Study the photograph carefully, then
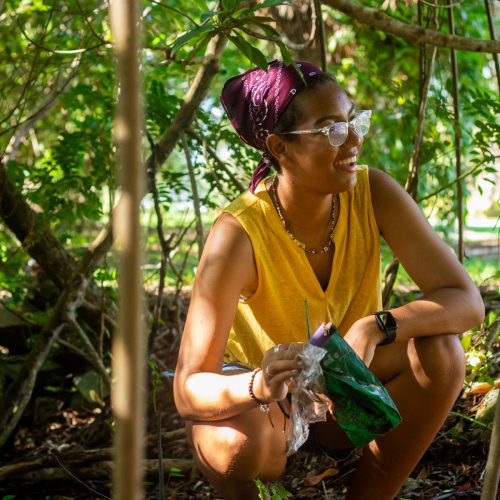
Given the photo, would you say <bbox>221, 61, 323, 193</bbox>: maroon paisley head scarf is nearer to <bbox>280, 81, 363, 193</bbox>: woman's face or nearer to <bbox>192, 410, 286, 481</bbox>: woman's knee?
<bbox>280, 81, 363, 193</bbox>: woman's face

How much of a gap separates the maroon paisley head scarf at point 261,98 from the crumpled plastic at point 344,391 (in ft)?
2.86

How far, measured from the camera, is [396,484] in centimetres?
247

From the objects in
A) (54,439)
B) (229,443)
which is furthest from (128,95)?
(54,439)

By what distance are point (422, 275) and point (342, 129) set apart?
51 centimetres

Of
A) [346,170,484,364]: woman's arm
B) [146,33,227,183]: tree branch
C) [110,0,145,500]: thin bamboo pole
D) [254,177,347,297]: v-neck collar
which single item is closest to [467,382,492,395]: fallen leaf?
[346,170,484,364]: woman's arm

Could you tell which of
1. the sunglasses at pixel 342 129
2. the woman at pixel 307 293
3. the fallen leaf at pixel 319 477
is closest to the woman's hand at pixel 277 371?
the woman at pixel 307 293

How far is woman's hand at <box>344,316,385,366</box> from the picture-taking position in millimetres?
2307

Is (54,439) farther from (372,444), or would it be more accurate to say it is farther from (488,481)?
(488,481)

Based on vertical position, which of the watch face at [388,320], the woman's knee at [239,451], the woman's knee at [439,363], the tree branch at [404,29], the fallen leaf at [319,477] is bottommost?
the fallen leaf at [319,477]

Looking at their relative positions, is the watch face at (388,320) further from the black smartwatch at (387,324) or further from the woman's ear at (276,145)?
the woman's ear at (276,145)

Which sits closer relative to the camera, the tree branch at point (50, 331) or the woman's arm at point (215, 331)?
the woman's arm at point (215, 331)

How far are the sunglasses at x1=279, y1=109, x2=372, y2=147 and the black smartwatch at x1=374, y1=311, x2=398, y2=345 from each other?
52cm

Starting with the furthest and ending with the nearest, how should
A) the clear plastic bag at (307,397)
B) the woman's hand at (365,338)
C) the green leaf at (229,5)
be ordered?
the woman's hand at (365,338)
the green leaf at (229,5)
the clear plastic bag at (307,397)

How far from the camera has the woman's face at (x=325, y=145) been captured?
8.18 ft
